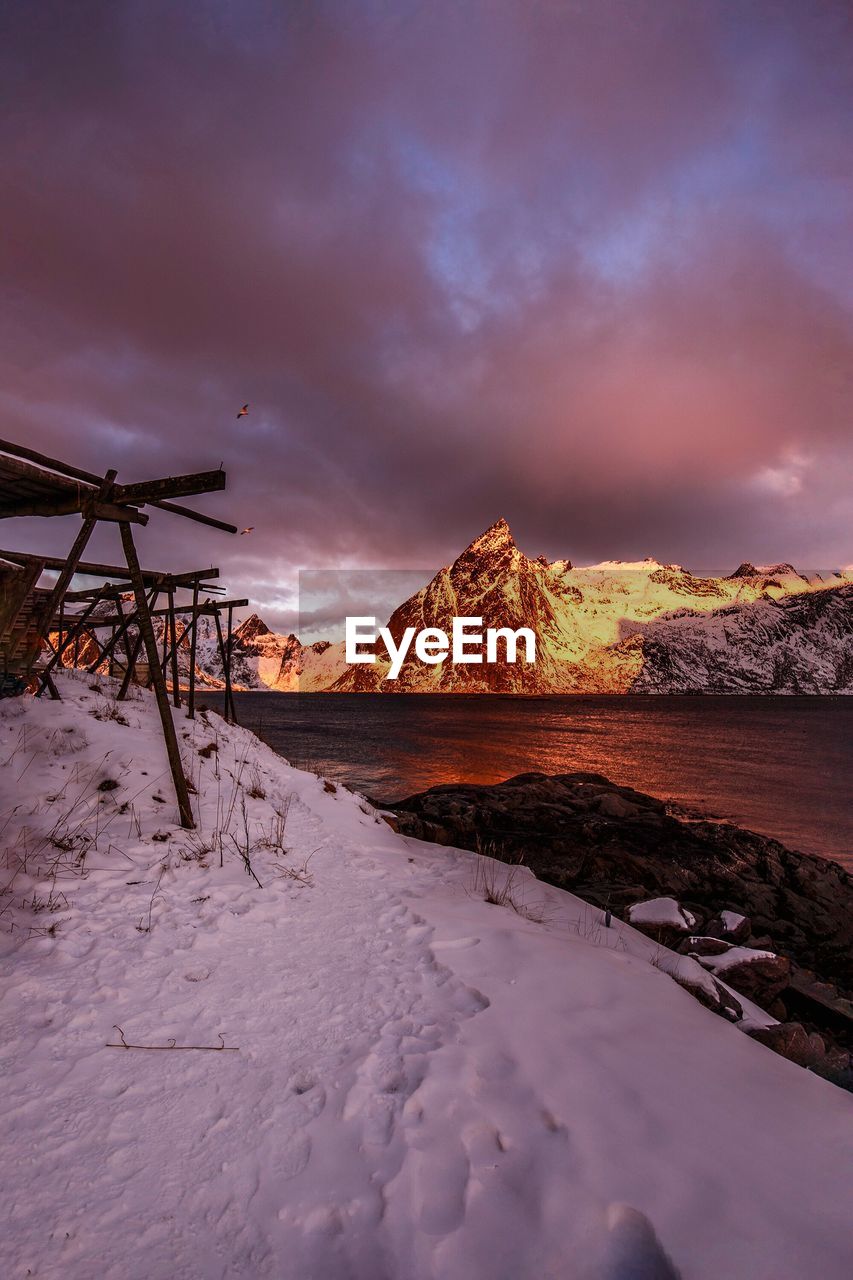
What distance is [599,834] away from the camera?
13.5 meters

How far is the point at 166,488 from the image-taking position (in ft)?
20.5

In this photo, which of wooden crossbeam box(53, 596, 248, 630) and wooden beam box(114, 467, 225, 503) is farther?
wooden crossbeam box(53, 596, 248, 630)

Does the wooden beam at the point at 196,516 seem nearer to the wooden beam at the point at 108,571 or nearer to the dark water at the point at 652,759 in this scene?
the wooden beam at the point at 108,571

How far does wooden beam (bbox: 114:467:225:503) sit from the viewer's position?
6086mm

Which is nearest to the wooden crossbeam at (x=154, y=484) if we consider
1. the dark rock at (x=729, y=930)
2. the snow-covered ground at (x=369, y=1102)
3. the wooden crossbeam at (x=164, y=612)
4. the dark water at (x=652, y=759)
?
the snow-covered ground at (x=369, y=1102)

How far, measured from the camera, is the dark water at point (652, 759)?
2162cm

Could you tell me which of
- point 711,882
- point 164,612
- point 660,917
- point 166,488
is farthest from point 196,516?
point 711,882

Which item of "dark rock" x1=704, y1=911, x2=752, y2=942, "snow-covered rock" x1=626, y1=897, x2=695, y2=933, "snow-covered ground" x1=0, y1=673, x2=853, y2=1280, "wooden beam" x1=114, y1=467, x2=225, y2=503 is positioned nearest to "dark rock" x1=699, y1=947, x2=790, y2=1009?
"snow-covered rock" x1=626, y1=897, x2=695, y2=933

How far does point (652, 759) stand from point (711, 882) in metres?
28.8

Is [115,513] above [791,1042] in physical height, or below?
above

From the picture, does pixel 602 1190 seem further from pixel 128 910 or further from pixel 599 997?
pixel 128 910

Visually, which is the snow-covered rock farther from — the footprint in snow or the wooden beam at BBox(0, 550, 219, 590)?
the wooden beam at BBox(0, 550, 219, 590)

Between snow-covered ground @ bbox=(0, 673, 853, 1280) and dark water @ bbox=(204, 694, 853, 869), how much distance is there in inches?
657

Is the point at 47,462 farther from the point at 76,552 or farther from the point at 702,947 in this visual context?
the point at 702,947
